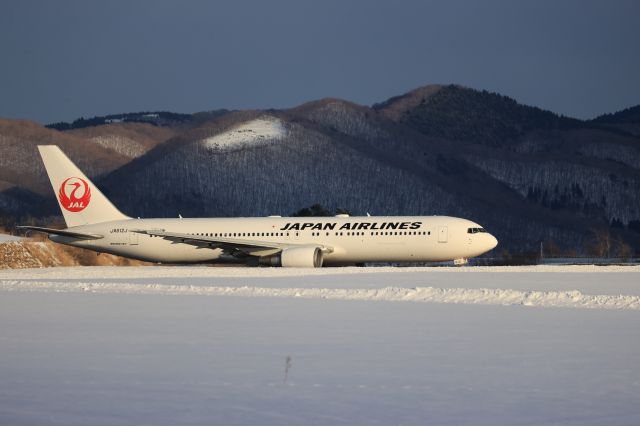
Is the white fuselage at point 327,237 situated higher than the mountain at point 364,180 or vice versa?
the mountain at point 364,180

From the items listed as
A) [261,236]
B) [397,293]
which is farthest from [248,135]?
[397,293]

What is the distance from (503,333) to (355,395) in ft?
22.0

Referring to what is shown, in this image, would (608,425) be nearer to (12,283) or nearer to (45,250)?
(12,283)

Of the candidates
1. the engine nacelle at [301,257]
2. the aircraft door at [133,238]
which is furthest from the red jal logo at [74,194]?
the engine nacelle at [301,257]

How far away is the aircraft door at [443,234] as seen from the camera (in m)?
50.4

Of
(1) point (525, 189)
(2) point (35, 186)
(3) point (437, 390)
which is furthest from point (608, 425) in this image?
(2) point (35, 186)

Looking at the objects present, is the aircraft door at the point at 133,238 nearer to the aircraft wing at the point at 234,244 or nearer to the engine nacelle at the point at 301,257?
the aircraft wing at the point at 234,244

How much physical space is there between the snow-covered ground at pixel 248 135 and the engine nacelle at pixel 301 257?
114 meters

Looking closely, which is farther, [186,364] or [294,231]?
[294,231]

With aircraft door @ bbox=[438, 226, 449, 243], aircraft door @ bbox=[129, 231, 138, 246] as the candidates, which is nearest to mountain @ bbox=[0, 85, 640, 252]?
aircraft door @ bbox=[129, 231, 138, 246]

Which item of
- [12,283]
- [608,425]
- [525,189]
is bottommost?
[608,425]

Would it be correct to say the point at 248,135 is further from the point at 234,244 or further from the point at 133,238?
the point at 234,244

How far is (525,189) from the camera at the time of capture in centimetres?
17875

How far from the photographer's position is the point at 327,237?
51.9 meters
